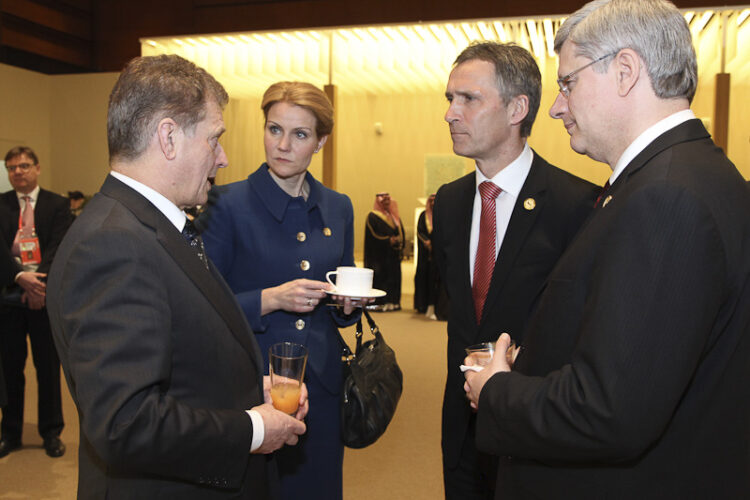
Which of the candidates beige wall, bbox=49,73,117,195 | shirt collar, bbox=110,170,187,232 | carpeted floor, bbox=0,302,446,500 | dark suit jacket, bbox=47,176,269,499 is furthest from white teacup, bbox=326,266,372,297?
beige wall, bbox=49,73,117,195

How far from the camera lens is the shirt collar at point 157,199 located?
1.41 meters

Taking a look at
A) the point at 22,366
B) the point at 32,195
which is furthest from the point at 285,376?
the point at 32,195

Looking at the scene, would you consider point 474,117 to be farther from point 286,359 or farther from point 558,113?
point 286,359

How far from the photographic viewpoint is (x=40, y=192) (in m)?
4.50

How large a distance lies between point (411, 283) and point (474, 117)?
9.87 m

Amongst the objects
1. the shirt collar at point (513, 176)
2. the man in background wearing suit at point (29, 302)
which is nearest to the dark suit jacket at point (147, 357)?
the shirt collar at point (513, 176)

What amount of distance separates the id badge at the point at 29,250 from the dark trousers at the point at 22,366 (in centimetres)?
36

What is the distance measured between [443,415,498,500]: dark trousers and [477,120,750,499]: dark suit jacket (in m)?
0.77

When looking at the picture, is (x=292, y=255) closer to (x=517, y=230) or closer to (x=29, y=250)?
(x=517, y=230)

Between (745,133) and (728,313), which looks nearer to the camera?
(728,313)

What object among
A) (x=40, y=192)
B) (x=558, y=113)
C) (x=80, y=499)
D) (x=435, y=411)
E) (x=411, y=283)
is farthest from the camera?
(x=411, y=283)

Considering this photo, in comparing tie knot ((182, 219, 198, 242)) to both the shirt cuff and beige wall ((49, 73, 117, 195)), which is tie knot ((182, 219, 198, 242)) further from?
beige wall ((49, 73, 117, 195))

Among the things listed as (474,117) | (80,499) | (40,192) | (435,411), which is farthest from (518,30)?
(80,499)

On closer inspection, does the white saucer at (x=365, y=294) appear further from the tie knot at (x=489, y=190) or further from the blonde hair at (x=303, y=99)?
the blonde hair at (x=303, y=99)
